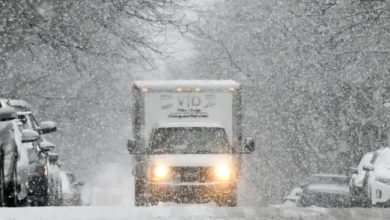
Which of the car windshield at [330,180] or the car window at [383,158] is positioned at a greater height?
the car window at [383,158]

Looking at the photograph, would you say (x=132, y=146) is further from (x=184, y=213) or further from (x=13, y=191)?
(x=184, y=213)

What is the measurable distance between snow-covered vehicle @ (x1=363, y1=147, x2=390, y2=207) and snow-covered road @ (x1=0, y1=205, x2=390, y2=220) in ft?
23.2

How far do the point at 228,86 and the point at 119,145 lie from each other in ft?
172

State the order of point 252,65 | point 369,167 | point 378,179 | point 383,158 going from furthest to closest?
point 252,65 → point 383,158 → point 369,167 → point 378,179

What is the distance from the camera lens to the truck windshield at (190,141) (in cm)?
1686

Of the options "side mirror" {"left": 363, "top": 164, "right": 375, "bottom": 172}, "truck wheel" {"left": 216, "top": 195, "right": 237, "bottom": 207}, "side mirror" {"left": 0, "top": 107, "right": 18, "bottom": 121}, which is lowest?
"truck wheel" {"left": 216, "top": 195, "right": 237, "bottom": 207}

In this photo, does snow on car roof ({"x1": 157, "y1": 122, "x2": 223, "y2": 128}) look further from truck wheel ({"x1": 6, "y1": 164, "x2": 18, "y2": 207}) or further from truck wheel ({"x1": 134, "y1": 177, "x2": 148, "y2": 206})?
truck wheel ({"x1": 6, "y1": 164, "x2": 18, "y2": 207})

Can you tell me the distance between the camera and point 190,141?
56.0 ft

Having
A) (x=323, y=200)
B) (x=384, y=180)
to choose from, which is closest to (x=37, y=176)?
(x=384, y=180)

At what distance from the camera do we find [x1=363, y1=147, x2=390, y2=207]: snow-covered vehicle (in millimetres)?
13969

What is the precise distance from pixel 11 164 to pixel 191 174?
787 centimetres

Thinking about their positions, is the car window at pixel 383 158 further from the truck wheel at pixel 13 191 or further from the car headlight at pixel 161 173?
the truck wheel at pixel 13 191

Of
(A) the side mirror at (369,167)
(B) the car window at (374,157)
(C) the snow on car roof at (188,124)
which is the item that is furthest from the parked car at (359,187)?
(C) the snow on car roof at (188,124)

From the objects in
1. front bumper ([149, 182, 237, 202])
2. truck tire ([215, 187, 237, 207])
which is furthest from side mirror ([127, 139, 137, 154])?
truck tire ([215, 187, 237, 207])
